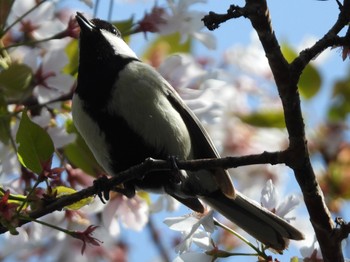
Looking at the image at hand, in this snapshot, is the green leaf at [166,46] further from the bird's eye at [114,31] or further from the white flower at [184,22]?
the bird's eye at [114,31]

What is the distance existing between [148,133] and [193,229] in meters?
0.44

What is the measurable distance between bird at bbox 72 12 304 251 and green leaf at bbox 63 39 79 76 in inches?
3.8

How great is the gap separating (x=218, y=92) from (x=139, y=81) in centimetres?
89

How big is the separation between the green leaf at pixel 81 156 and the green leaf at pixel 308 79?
1.09 metres

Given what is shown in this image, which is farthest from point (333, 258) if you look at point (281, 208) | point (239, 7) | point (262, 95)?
point (262, 95)

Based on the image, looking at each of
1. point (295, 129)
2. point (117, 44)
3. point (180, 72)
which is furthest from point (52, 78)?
point (295, 129)

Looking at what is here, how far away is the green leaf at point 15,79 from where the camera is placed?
2555 millimetres

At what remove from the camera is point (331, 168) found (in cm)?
309

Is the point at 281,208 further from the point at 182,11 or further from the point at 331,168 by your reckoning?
the point at 182,11

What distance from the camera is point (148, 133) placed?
8.70 feet

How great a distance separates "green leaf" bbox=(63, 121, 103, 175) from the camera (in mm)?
2705

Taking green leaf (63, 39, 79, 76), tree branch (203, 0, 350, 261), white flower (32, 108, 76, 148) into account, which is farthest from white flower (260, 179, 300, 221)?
green leaf (63, 39, 79, 76)

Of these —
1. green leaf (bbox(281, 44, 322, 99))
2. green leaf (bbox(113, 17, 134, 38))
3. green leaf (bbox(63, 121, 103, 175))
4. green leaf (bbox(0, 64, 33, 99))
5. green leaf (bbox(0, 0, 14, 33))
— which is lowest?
green leaf (bbox(63, 121, 103, 175))

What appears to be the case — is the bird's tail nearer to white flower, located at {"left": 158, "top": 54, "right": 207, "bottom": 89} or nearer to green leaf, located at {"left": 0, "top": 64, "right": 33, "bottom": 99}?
white flower, located at {"left": 158, "top": 54, "right": 207, "bottom": 89}
